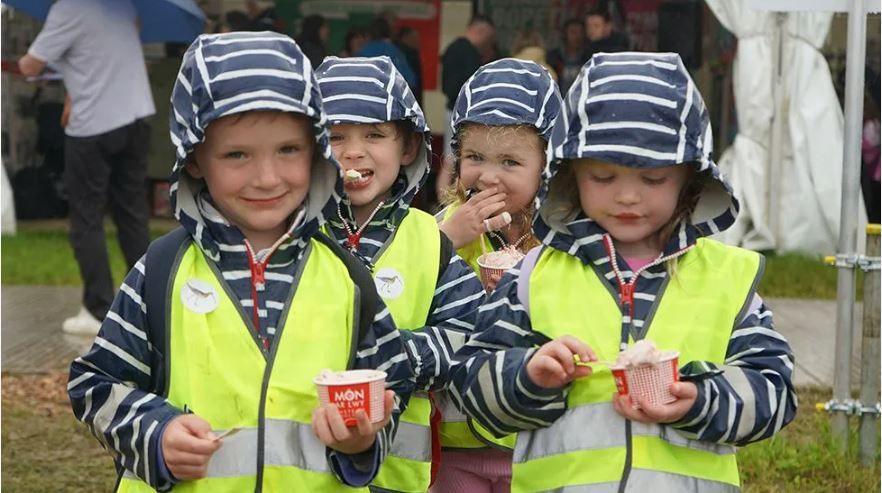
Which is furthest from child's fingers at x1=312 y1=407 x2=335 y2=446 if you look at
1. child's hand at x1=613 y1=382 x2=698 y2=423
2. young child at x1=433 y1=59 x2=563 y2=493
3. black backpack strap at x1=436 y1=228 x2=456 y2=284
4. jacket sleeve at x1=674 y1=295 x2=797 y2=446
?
young child at x1=433 y1=59 x2=563 y2=493

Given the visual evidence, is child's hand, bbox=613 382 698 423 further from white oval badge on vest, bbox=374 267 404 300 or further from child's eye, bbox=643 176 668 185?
white oval badge on vest, bbox=374 267 404 300

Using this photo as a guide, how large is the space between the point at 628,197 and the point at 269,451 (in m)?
0.98

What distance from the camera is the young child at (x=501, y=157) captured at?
4.53 m

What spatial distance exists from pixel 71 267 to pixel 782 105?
6.78 metres

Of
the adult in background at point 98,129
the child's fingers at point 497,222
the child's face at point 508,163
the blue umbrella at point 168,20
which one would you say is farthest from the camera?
the blue umbrella at point 168,20

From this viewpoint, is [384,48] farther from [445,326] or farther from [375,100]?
[445,326]

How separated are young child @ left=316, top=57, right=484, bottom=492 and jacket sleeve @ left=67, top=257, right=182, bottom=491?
2.64 ft

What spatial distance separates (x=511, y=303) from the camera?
340 centimetres

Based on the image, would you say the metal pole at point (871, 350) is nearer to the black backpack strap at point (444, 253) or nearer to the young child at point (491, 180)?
the young child at point (491, 180)

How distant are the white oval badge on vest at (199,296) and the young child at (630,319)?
2.06ft

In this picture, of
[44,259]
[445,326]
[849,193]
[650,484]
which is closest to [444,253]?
[445,326]

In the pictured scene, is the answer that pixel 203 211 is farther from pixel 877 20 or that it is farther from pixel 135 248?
pixel 877 20

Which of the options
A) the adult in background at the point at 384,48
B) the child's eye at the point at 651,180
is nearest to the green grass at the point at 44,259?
the adult in background at the point at 384,48

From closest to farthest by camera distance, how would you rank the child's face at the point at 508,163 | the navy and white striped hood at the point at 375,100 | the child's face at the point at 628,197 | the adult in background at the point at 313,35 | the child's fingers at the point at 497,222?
the child's face at the point at 628,197
the navy and white striped hood at the point at 375,100
the child's fingers at the point at 497,222
the child's face at the point at 508,163
the adult in background at the point at 313,35
